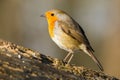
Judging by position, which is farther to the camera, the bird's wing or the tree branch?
the bird's wing

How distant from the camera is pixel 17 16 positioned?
21.8 m

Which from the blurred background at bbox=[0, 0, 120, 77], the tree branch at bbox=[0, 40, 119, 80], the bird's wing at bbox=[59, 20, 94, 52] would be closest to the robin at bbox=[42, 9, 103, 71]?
the bird's wing at bbox=[59, 20, 94, 52]

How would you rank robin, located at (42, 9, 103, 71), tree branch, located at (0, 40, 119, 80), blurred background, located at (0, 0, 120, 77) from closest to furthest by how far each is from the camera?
tree branch, located at (0, 40, 119, 80)
robin, located at (42, 9, 103, 71)
blurred background, located at (0, 0, 120, 77)

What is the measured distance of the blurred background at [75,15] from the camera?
1933cm

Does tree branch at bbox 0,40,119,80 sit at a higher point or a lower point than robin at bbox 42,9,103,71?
lower

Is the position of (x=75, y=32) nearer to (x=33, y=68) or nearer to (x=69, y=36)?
(x=69, y=36)

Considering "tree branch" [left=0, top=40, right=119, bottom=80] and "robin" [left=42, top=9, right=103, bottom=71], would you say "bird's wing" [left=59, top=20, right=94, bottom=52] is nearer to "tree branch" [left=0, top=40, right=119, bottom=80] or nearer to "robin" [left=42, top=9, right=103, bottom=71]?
"robin" [left=42, top=9, right=103, bottom=71]

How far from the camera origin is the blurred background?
19.3 metres

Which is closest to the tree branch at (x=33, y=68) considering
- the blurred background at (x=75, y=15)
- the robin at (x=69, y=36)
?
the robin at (x=69, y=36)

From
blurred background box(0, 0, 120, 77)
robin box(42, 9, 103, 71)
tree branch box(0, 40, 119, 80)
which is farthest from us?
blurred background box(0, 0, 120, 77)

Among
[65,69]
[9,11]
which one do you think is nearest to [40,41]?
[9,11]

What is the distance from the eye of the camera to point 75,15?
898 inches

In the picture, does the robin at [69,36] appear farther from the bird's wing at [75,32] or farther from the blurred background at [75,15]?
the blurred background at [75,15]

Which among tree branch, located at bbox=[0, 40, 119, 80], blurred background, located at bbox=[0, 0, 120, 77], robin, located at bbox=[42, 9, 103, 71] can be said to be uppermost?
blurred background, located at bbox=[0, 0, 120, 77]
